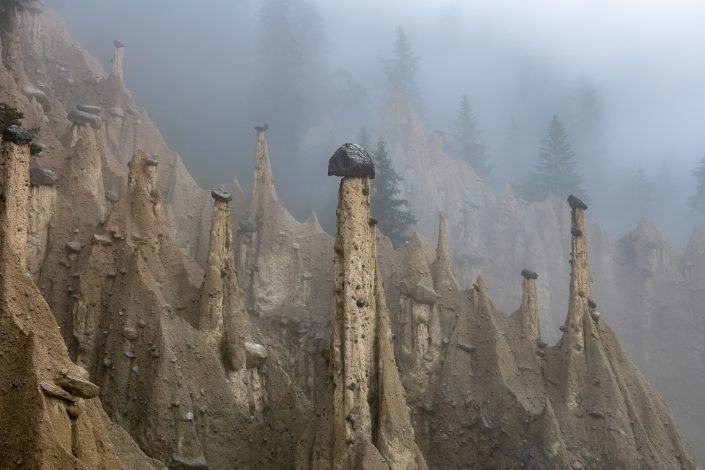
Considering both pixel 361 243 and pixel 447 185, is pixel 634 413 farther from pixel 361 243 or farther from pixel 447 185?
pixel 447 185

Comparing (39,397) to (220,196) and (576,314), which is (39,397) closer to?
(220,196)

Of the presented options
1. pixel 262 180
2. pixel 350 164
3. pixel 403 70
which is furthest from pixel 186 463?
pixel 403 70

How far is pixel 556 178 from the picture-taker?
212ft

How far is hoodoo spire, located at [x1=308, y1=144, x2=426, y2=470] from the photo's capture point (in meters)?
15.1

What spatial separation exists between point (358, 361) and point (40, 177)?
1249 centimetres

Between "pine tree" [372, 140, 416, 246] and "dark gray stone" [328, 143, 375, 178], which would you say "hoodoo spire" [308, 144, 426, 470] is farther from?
"pine tree" [372, 140, 416, 246]

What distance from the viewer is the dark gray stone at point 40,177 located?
19797mm

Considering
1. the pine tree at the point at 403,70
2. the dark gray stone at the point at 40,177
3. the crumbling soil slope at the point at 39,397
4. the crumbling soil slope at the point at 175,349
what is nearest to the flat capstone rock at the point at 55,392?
the crumbling soil slope at the point at 39,397

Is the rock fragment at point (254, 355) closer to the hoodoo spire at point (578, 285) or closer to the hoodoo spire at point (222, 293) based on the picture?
the hoodoo spire at point (222, 293)

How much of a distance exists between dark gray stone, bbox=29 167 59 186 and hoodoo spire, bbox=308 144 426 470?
33.9 feet

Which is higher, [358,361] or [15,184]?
[15,184]

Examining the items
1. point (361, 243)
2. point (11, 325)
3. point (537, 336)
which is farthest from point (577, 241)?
point (11, 325)

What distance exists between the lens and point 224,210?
20781 millimetres

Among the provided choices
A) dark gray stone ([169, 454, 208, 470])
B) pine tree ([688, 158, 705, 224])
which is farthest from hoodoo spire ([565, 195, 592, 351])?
pine tree ([688, 158, 705, 224])
